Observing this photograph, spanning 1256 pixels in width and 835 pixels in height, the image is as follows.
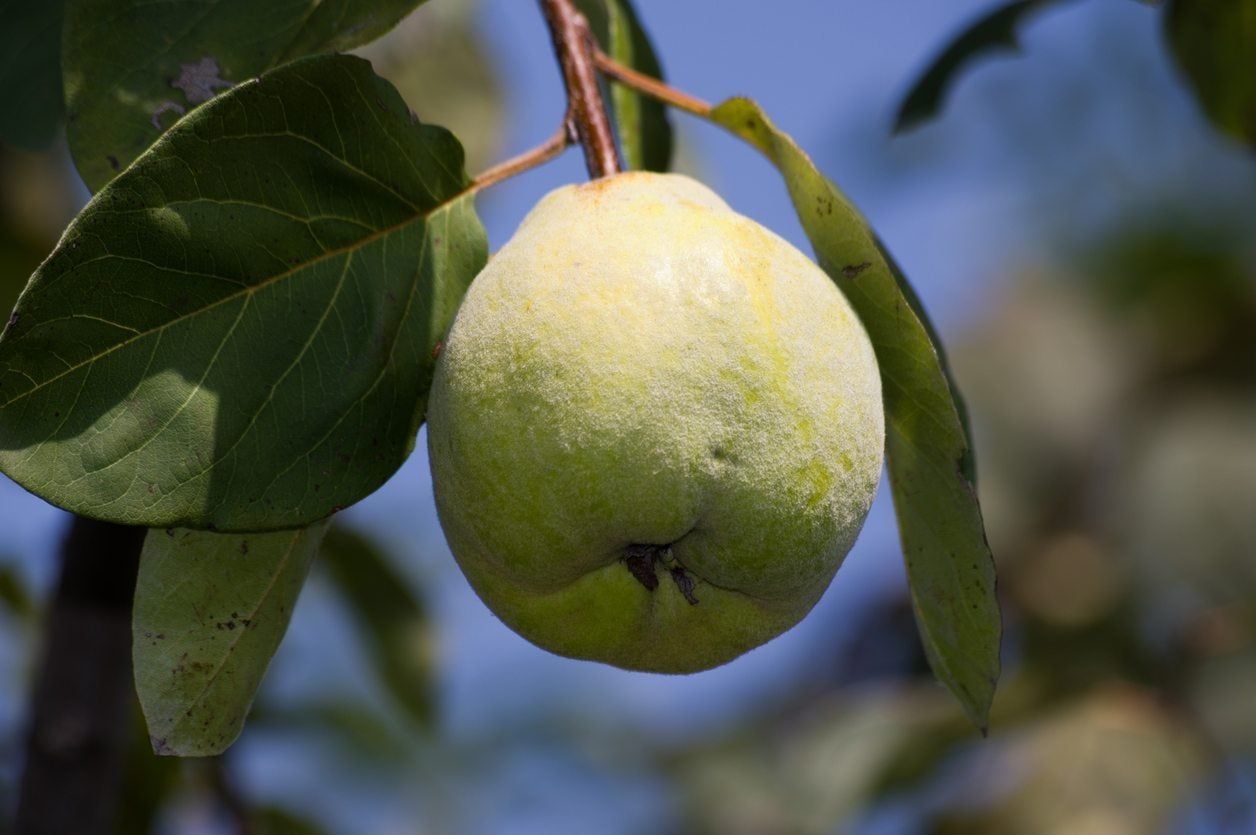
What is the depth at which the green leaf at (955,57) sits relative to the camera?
2002mm

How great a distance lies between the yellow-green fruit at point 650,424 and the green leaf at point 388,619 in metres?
1.32

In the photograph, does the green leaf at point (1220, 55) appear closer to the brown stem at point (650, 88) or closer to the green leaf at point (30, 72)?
the brown stem at point (650, 88)

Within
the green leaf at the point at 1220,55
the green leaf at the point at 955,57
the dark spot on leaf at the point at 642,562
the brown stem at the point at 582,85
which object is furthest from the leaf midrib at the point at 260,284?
the green leaf at the point at 1220,55

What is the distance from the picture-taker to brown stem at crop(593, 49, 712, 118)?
1325 millimetres

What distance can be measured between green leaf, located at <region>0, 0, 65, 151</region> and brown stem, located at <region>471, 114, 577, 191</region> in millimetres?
449

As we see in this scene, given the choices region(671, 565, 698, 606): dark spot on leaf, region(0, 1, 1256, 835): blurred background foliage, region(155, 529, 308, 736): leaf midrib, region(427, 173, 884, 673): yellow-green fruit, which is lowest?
region(0, 1, 1256, 835): blurred background foliage

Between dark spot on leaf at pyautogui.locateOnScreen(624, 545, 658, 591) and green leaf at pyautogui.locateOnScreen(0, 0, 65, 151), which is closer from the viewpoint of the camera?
dark spot on leaf at pyautogui.locateOnScreen(624, 545, 658, 591)

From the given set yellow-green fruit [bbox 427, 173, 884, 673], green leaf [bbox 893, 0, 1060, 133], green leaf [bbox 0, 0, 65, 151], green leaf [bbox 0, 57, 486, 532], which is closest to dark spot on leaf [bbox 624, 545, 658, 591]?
yellow-green fruit [bbox 427, 173, 884, 673]

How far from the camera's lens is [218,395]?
1.10 metres


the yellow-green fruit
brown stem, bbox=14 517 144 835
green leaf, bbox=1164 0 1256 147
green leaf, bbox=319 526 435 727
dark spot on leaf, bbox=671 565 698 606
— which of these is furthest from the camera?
green leaf, bbox=319 526 435 727

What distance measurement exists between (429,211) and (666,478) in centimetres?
35

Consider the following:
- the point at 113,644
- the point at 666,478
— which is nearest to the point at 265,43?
the point at 666,478

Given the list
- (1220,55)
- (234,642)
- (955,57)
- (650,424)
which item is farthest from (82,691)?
(1220,55)

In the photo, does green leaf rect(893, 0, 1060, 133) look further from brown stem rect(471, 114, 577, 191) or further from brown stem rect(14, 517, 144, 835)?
brown stem rect(14, 517, 144, 835)
